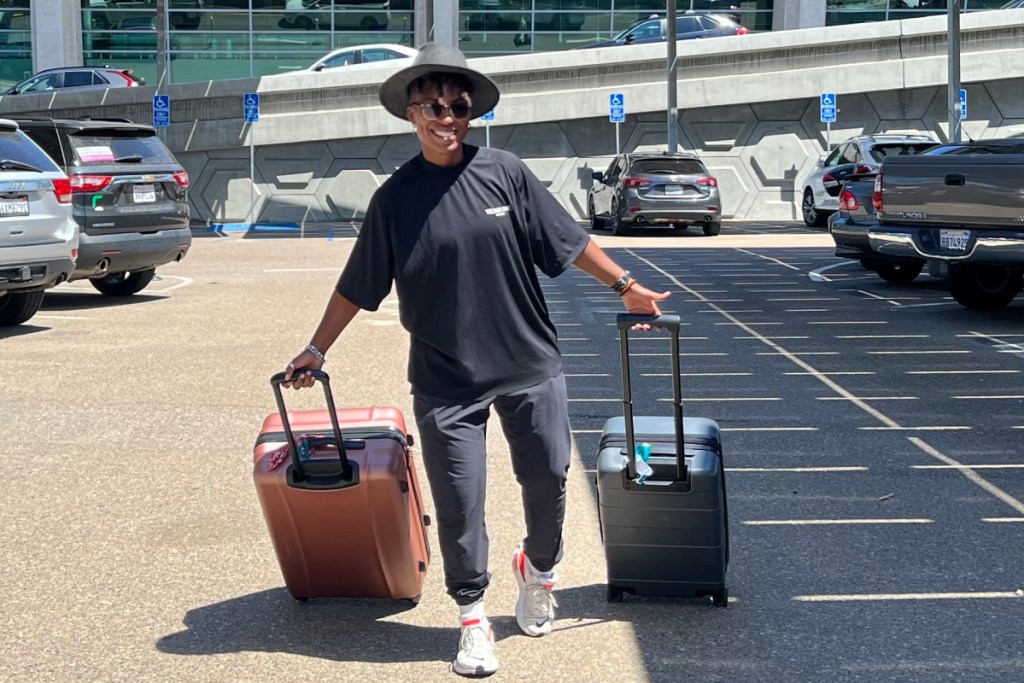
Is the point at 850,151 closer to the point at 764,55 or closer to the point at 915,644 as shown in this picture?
the point at 764,55

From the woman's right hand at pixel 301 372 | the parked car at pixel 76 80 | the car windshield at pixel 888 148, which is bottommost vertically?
the woman's right hand at pixel 301 372

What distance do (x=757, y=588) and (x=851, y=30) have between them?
3158 centimetres

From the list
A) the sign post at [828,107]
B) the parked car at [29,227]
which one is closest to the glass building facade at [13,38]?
the sign post at [828,107]

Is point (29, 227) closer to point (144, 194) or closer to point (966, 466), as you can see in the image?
point (144, 194)

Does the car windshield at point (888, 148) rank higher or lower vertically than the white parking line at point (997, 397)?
higher

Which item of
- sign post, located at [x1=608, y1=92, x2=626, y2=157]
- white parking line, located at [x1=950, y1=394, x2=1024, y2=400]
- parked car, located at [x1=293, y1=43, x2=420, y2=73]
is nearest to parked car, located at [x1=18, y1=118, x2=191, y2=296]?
white parking line, located at [x1=950, y1=394, x2=1024, y2=400]

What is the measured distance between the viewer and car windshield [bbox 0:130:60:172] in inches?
512

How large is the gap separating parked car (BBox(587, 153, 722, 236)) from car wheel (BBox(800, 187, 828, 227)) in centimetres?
244

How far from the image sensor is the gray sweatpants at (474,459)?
4555 millimetres

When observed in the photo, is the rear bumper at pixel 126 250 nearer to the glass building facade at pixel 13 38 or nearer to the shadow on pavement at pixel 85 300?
the shadow on pavement at pixel 85 300

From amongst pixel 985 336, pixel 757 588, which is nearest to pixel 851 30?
pixel 985 336

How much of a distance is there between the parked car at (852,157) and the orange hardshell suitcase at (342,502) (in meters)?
17.6

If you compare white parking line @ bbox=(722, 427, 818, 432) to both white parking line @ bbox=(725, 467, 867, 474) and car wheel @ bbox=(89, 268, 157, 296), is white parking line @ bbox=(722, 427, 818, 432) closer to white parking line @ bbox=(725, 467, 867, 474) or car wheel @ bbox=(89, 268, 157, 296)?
white parking line @ bbox=(725, 467, 867, 474)

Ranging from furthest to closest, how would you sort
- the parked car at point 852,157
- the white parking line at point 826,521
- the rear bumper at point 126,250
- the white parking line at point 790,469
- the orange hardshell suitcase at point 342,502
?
the parked car at point 852,157, the rear bumper at point 126,250, the white parking line at point 790,469, the white parking line at point 826,521, the orange hardshell suitcase at point 342,502
